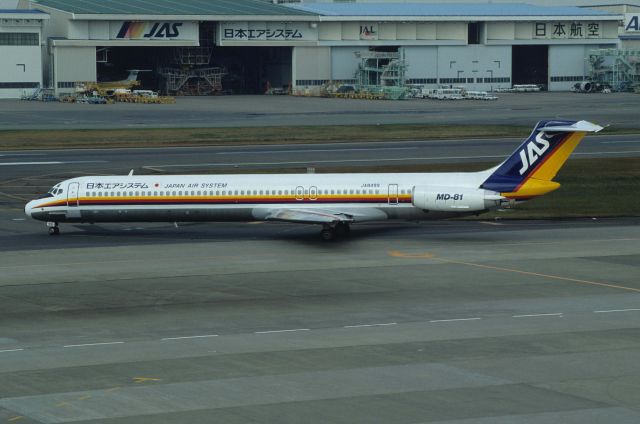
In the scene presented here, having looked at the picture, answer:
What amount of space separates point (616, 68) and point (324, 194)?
133m

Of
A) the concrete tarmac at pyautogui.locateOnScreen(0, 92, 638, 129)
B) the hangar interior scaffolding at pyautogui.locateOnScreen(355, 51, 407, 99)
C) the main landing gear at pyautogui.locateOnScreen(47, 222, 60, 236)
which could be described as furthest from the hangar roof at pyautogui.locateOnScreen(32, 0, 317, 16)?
the main landing gear at pyautogui.locateOnScreen(47, 222, 60, 236)

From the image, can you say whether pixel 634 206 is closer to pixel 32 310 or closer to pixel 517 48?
pixel 32 310

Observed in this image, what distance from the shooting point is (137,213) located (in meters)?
53.9

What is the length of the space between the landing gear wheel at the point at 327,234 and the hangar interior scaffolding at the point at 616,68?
430ft

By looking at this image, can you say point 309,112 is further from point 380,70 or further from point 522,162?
point 522,162

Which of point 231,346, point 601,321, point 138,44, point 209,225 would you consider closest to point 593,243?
point 601,321

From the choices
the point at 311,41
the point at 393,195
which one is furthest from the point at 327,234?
the point at 311,41

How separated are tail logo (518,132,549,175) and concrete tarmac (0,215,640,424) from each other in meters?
3.83

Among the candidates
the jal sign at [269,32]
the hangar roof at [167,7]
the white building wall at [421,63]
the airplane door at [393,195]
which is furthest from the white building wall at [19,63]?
the airplane door at [393,195]

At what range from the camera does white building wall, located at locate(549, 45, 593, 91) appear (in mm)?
177625

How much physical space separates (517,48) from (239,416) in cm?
16588

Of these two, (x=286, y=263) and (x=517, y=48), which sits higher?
(x=517, y=48)

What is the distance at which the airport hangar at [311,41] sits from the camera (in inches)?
6166

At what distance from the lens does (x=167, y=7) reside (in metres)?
162
